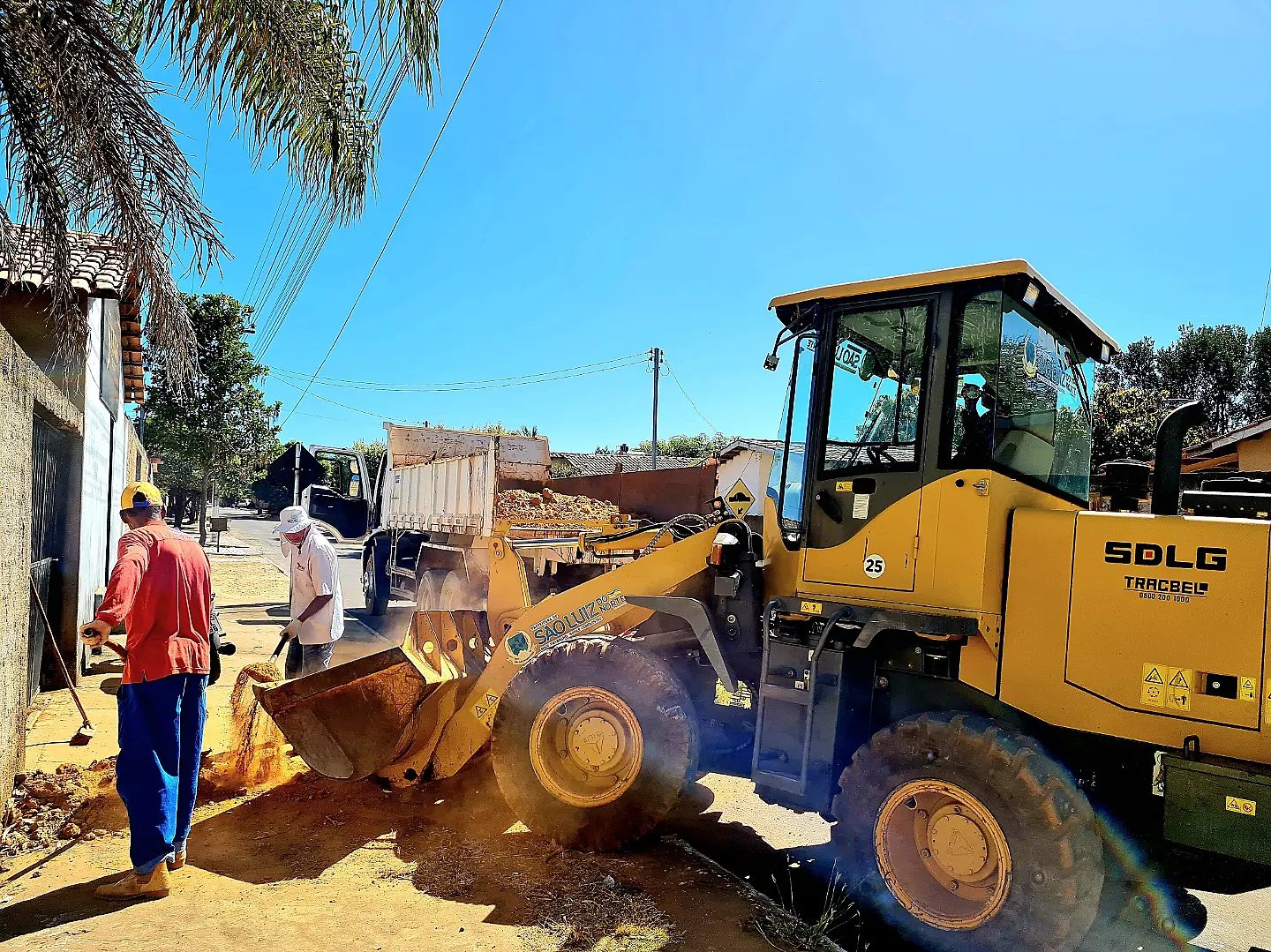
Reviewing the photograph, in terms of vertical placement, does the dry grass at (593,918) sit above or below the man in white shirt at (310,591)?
below

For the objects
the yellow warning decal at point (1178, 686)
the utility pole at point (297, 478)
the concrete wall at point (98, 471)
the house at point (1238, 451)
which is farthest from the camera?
the utility pole at point (297, 478)

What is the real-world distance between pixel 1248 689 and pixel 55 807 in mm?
5576

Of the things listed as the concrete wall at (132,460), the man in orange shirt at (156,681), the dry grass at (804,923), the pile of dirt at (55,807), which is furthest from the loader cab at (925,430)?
the concrete wall at (132,460)

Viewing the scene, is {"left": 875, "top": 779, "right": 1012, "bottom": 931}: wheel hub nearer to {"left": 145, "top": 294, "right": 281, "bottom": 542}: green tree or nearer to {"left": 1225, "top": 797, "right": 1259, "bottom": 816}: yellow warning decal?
{"left": 1225, "top": 797, "right": 1259, "bottom": 816}: yellow warning decal

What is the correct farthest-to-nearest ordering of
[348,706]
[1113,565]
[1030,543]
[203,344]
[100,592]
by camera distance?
[203,344] → [100,592] → [348,706] → [1030,543] → [1113,565]

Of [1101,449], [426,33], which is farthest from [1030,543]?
[1101,449]

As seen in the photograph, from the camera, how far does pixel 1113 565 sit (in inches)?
137

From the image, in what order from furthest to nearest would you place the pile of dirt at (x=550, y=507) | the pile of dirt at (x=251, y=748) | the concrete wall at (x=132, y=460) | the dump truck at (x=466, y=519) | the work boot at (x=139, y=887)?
the concrete wall at (x=132, y=460) < the pile of dirt at (x=550, y=507) < the dump truck at (x=466, y=519) < the pile of dirt at (x=251, y=748) < the work boot at (x=139, y=887)

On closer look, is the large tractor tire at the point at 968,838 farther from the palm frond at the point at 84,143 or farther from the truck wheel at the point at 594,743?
the palm frond at the point at 84,143

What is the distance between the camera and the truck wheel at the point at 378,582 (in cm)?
1385

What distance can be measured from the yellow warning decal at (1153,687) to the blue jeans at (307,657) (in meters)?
5.12

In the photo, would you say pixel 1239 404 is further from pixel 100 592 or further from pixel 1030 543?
pixel 100 592

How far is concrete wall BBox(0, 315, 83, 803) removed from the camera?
433cm

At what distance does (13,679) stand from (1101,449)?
18.8m
